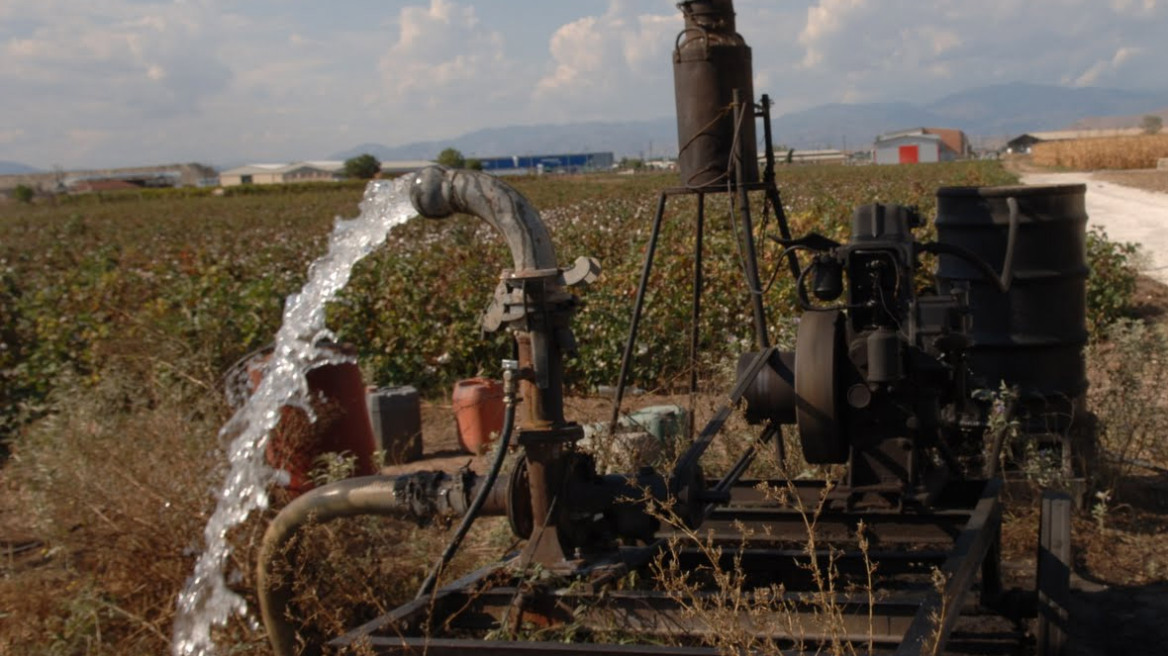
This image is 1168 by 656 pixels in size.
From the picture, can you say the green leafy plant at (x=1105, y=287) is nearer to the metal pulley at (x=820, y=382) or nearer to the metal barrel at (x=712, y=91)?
the metal barrel at (x=712, y=91)

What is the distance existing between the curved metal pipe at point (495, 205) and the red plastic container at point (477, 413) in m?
3.67

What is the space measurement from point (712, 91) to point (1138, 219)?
19.3 meters

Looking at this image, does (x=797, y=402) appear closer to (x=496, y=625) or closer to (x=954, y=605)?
(x=954, y=605)

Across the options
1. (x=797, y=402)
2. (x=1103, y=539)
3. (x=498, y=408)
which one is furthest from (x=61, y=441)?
(x=1103, y=539)

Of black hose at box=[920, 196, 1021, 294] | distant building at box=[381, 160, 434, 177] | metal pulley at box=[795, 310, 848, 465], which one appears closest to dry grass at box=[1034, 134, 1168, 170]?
distant building at box=[381, 160, 434, 177]

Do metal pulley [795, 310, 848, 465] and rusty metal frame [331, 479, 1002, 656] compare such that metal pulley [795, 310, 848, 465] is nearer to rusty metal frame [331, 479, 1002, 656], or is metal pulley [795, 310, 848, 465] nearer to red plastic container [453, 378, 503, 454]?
rusty metal frame [331, 479, 1002, 656]

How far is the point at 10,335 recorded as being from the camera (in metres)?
9.68

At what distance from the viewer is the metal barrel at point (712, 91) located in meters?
5.79

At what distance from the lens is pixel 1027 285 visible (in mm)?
5504

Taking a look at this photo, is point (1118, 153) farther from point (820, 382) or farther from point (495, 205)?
point (495, 205)

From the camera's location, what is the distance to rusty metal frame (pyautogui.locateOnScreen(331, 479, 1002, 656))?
278cm

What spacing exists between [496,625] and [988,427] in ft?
8.97

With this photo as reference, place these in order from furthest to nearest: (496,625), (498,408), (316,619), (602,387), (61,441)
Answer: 1. (602,387)
2. (498,408)
3. (61,441)
4. (316,619)
5. (496,625)

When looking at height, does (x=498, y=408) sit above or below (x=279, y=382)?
below
